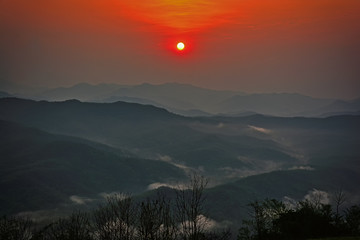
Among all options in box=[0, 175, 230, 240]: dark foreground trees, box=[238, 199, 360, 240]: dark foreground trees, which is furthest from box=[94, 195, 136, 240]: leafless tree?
box=[238, 199, 360, 240]: dark foreground trees

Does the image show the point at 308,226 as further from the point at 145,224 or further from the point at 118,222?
the point at 145,224

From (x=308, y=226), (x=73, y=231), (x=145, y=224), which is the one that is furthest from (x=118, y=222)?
(x=308, y=226)

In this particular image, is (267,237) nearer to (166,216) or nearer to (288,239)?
(288,239)

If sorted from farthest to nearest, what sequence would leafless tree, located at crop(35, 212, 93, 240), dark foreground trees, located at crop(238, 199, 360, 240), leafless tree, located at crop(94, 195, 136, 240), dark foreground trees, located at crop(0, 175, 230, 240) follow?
dark foreground trees, located at crop(238, 199, 360, 240) < leafless tree, located at crop(35, 212, 93, 240) < leafless tree, located at crop(94, 195, 136, 240) < dark foreground trees, located at crop(0, 175, 230, 240)

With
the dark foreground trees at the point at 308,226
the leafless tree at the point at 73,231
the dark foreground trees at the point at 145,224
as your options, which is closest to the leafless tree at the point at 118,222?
the dark foreground trees at the point at 145,224

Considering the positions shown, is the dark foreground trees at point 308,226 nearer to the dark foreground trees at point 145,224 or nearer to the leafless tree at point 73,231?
the dark foreground trees at point 145,224

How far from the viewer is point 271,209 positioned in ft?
330

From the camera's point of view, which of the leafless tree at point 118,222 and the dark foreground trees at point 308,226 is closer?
the leafless tree at point 118,222

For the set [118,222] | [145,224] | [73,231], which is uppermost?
[118,222]

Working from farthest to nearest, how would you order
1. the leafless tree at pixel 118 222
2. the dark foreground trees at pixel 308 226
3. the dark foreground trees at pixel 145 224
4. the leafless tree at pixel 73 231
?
1. the dark foreground trees at pixel 308 226
2. the leafless tree at pixel 73 231
3. the leafless tree at pixel 118 222
4. the dark foreground trees at pixel 145 224

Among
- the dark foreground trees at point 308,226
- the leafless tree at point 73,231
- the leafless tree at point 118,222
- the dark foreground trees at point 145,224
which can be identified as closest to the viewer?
the dark foreground trees at point 145,224

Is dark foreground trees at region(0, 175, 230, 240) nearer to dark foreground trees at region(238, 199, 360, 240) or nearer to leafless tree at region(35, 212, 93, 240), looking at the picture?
leafless tree at region(35, 212, 93, 240)

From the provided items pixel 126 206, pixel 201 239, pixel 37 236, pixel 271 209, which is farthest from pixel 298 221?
pixel 37 236

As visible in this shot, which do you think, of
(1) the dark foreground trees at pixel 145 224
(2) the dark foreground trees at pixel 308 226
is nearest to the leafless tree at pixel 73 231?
(1) the dark foreground trees at pixel 145 224
